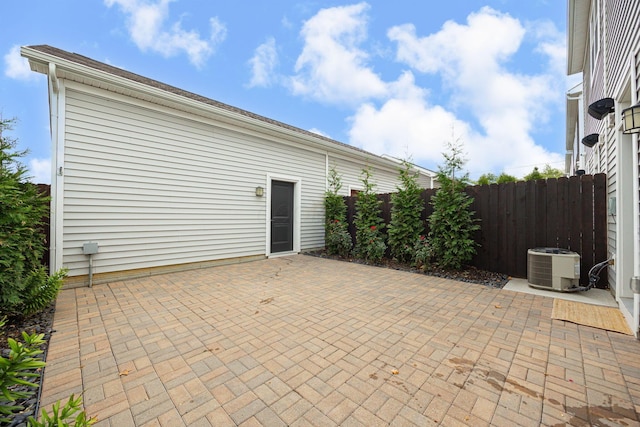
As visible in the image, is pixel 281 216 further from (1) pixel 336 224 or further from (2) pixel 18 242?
A: (2) pixel 18 242

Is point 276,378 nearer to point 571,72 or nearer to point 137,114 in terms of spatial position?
point 137,114

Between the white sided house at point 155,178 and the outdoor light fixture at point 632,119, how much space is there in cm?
572

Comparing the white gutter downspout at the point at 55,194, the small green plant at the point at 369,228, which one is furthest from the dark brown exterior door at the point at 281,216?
the white gutter downspout at the point at 55,194

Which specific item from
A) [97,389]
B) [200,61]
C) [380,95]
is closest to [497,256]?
[97,389]

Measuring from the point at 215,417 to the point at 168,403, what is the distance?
1.18 ft

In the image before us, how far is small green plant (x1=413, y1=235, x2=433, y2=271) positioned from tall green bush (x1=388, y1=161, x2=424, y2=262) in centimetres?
14

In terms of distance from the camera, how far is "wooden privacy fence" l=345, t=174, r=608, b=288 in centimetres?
420

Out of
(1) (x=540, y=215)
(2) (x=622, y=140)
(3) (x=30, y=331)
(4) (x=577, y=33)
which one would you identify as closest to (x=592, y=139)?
(1) (x=540, y=215)

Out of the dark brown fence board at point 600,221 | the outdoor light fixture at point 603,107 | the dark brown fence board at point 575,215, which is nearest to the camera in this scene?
the outdoor light fixture at point 603,107

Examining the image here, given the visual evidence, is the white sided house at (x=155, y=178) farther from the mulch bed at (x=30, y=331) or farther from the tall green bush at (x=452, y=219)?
the tall green bush at (x=452, y=219)

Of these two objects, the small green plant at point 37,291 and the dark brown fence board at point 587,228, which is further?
the dark brown fence board at point 587,228

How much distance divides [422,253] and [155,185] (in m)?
5.33

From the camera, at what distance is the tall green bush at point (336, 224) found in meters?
7.16

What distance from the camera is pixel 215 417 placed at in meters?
1.56
